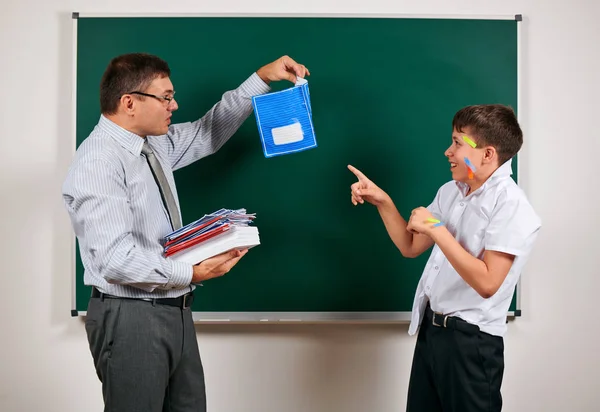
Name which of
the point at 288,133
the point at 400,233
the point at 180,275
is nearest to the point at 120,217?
the point at 180,275

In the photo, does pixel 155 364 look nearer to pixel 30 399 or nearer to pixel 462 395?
pixel 462 395

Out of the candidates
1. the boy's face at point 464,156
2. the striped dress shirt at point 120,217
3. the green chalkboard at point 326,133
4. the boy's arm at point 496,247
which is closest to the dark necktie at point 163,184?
the striped dress shirt at point 120,217

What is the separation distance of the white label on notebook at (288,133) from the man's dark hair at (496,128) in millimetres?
617

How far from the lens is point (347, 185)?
2514 millimetres

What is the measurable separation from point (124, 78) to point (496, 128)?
1.19 metres

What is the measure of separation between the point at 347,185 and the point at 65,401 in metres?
1.65

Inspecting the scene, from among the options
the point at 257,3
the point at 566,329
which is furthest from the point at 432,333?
the point at 257,3

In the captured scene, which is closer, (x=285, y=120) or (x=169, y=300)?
(x=169, y=300)

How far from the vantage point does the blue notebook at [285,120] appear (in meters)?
2.05

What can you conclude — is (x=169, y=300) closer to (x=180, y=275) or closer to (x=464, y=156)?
(x=180, y=275)

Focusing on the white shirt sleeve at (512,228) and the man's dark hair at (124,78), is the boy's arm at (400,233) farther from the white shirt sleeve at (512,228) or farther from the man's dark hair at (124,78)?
the man's dark hair at (124,78)

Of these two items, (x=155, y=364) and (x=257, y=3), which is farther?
(x=257, y=3)

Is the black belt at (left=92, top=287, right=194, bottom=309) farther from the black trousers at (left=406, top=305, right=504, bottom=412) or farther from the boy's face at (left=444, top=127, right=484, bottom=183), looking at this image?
the boy's face at (left=444, top=127, right=484, bottom=183)

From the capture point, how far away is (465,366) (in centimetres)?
174
